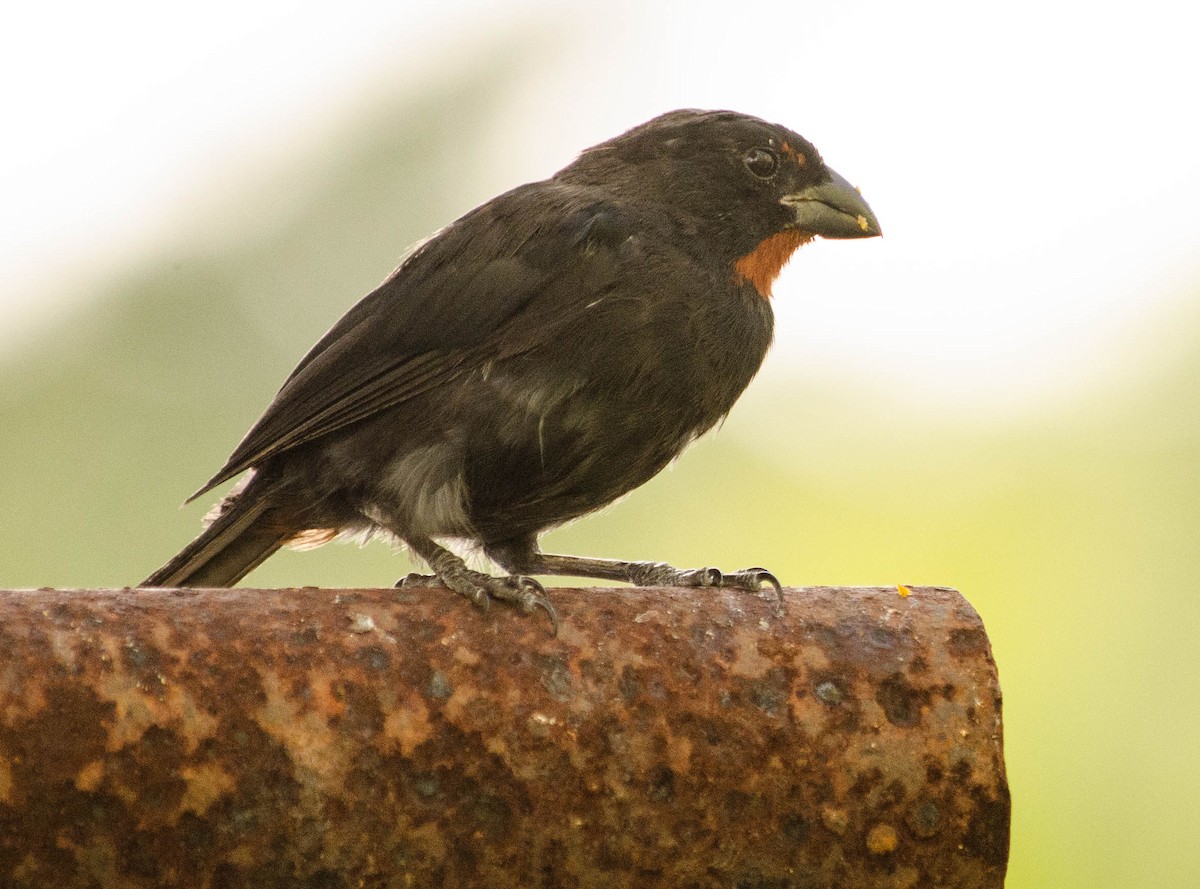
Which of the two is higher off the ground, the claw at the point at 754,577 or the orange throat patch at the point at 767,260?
the orange throat patch at the point at 767,260

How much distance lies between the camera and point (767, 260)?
12.7 feet

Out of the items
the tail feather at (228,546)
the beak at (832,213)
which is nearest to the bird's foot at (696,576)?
the tail feather at (228,546)

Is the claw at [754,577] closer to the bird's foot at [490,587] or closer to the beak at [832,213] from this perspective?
the bird's foot at [490,587]

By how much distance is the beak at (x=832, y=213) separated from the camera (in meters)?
4.00

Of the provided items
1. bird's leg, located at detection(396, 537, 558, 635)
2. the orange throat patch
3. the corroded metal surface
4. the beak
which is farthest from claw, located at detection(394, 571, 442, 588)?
the beak

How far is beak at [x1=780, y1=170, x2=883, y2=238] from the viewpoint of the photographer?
400cm

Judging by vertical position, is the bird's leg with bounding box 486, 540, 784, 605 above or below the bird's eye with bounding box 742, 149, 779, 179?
below

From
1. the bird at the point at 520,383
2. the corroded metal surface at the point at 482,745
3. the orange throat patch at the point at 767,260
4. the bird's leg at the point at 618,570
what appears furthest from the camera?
the orange throat patch at the point at 767,260

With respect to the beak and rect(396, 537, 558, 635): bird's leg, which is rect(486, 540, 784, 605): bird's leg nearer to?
rect(396, 537, 558, 635): bird's leg

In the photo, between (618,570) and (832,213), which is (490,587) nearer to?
(618,570)

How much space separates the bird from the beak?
76 millimetres

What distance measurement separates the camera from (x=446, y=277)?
12.0 feet

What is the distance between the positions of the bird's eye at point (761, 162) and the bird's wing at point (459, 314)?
512 mm

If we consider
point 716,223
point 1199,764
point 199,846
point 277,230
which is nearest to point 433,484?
point 716,223
